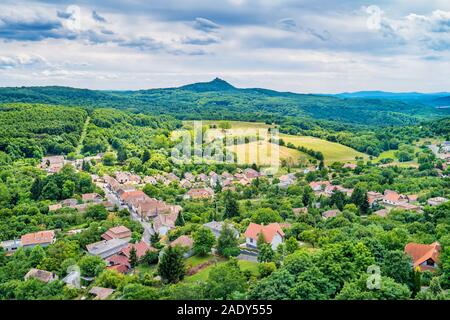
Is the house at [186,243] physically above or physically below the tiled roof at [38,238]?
above

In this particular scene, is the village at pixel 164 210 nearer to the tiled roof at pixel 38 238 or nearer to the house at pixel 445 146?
the tiled roof at pixel 38 238

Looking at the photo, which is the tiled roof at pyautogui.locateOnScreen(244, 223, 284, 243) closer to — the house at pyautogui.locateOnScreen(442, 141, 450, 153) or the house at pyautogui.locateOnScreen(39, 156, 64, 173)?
the house at pyautogui.locateOnScreen(39, 156, 64, 173)

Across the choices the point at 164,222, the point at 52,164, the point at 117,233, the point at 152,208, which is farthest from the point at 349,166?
the point at 52,164

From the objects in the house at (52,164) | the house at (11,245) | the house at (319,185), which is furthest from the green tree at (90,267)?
the house at (52,164)

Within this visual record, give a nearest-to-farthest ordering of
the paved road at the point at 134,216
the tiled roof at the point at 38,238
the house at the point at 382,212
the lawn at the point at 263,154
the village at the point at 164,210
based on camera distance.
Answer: the village at the point at 164,210, the tiled roof at the point at 38,238, the paved road at the point at 134,216, the house at the point at 382,212, the lawn at the point at 263,154

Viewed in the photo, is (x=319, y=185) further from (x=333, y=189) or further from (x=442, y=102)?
(x=442, y=102)

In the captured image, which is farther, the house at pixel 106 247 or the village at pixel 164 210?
the house at pixel 106 247

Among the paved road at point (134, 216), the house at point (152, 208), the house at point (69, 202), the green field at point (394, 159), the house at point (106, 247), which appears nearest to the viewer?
the house at point (106, 247)

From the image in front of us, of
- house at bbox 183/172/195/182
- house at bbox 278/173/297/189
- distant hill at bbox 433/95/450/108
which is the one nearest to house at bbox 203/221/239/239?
house at bbox 278/173/297/189
